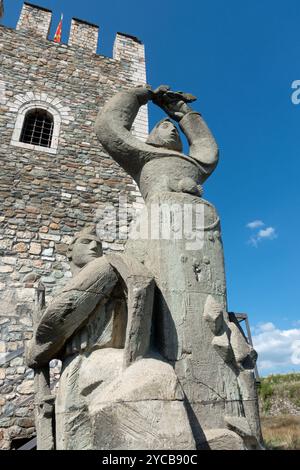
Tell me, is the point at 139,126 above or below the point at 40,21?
below

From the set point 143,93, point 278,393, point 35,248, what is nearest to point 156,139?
point 143,93

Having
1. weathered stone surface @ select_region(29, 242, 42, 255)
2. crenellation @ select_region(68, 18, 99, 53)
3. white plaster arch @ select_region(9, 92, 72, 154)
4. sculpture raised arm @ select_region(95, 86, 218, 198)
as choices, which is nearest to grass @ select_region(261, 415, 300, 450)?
sculpture raised arm @ select_region(95, 86, 218, 198)

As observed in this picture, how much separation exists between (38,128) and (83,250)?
7364mm

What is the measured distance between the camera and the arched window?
26.5 ft

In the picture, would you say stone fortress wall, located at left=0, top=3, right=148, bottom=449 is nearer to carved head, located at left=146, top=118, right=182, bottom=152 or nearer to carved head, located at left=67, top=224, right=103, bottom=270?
carved head, located at left=67, top=224, right=103, bottom=270

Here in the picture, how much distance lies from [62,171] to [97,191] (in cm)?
97

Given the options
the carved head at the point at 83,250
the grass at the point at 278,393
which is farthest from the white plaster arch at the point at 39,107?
the grass at the point at 278,393

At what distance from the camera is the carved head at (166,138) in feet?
7.84

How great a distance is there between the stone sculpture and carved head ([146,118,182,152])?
45cm

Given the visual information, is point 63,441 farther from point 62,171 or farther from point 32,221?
point 62,171

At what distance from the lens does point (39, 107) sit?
8.30m

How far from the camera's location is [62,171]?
758 cm

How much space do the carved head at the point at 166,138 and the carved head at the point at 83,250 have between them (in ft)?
3.01
